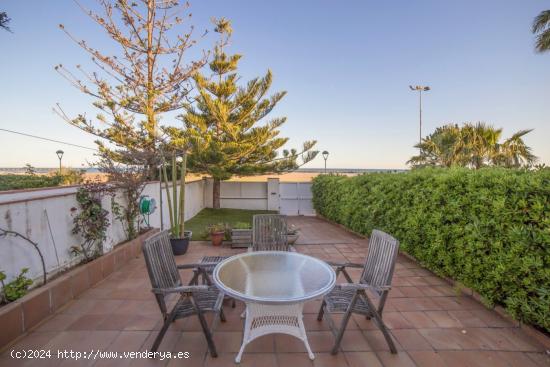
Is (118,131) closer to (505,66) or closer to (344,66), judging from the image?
(344,66)

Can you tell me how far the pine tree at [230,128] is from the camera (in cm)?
855

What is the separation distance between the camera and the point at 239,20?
7.92m

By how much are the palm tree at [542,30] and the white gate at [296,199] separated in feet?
28.1

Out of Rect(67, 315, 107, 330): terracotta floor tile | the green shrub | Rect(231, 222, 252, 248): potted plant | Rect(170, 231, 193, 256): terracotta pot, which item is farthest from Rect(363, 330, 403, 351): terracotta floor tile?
Rect(170, 231, 193, 256): terracotta pot

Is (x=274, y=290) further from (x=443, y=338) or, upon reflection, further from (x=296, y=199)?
(x=296, y=199)

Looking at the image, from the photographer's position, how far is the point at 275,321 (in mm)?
1792

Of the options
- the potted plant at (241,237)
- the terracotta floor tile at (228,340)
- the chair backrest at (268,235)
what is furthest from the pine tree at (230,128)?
the terracotta floor tile at (228,340)

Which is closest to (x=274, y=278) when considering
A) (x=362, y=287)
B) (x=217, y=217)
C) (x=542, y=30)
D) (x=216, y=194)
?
(x=362, y=287)

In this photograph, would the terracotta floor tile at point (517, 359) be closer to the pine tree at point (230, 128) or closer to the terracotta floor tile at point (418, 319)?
the terracotta floor tile at point (418, 319)

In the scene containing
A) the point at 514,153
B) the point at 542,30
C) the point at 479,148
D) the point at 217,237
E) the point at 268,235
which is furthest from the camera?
the point at 542,30

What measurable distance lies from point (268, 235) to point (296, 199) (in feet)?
23.1

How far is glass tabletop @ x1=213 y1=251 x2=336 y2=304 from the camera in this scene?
166 cm

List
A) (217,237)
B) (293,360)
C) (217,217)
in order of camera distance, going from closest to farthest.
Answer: (293,360) → (217,237) → (217,217)

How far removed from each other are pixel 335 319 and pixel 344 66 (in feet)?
26.5
